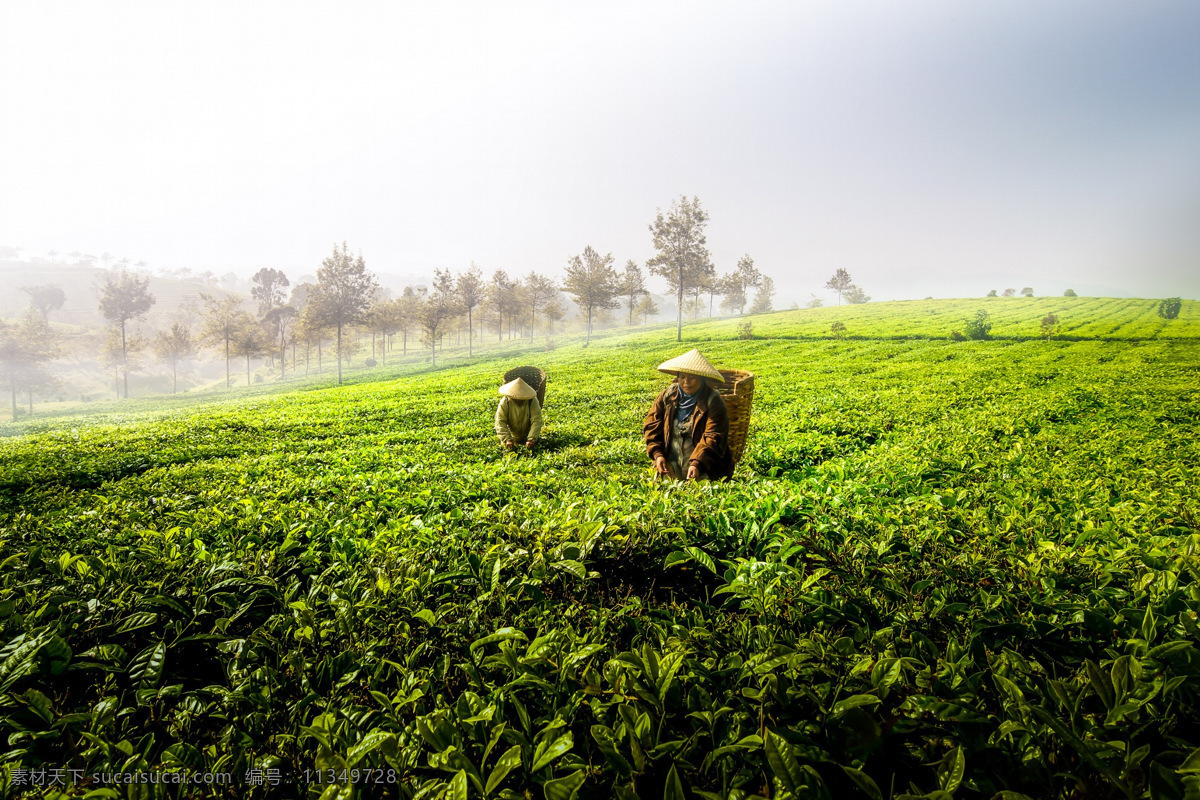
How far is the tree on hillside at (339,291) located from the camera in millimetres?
39375

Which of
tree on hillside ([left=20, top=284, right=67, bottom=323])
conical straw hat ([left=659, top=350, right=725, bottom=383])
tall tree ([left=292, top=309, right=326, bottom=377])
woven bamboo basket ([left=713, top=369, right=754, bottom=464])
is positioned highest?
tree on hillside ([left=20, top=284, right=67, bottom=323])

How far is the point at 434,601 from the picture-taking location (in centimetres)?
231

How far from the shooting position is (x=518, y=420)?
336 inches

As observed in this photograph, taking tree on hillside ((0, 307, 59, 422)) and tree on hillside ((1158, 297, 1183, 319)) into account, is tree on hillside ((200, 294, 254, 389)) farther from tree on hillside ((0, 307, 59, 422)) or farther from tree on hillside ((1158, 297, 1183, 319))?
tree on hillside ((1158, 297, 1183, 319))

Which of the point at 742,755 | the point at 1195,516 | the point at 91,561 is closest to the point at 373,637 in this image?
the point at 742,755

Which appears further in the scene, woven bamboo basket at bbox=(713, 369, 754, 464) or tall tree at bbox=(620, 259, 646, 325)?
tall tree at bbox=(620, 259, 646, 325)

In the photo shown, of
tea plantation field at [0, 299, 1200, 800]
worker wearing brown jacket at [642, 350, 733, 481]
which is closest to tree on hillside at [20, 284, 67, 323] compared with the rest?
tea plantation field at [0, 299, 1200, 800]

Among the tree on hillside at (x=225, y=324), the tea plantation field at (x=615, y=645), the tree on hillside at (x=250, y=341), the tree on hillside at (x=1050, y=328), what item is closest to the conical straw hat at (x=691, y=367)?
the tea plantation field at (x=615, y=645)

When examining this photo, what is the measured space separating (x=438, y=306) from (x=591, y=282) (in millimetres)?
15686

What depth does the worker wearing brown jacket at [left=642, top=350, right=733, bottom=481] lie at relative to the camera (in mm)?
5445

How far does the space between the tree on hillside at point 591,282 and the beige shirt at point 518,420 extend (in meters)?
36.5

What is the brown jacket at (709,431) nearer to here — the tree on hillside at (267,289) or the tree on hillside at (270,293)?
the tree on hillside at (270,293)

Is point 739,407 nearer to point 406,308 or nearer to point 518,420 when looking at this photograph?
point 518,420

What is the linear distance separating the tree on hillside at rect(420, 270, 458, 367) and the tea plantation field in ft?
143
